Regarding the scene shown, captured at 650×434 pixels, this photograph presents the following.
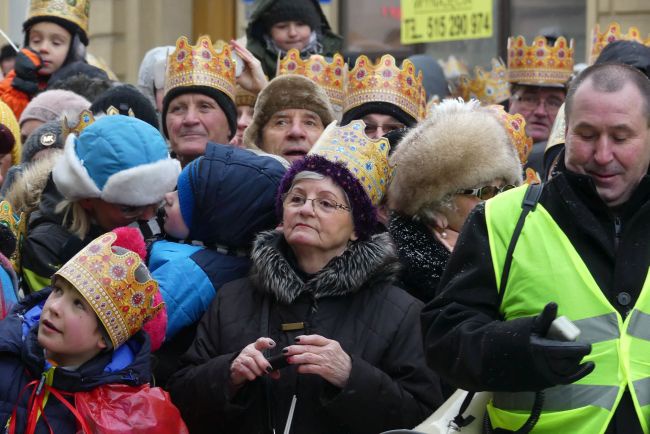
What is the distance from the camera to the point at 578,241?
4145 millimetres

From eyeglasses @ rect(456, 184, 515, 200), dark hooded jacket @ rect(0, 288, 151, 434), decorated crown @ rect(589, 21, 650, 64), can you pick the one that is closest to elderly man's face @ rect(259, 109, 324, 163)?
eyeglasses @ rect(456, 184, 515, 200)

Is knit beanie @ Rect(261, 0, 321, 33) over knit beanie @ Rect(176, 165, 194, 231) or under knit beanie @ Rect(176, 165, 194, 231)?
over

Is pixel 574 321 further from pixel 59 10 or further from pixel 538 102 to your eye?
pixel 59 10

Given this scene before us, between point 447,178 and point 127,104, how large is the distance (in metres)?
1.77

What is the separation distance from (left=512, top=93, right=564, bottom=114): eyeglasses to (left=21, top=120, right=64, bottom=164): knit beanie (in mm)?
2787

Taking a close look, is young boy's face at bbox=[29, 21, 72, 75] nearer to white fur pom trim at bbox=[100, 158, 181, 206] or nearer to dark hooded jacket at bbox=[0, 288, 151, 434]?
white fur pom trim at bbox=[100, 158, 181, 206]

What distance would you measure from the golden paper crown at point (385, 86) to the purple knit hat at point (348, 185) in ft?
4.95

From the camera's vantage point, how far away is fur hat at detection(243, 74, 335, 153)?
650cm

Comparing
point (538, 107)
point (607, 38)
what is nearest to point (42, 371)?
point (538, 107)

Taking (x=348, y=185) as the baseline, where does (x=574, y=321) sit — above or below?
below

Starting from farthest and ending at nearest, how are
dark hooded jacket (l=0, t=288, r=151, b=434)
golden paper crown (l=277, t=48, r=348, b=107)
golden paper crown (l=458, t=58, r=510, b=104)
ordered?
golden paper crown (l=458, t=58, r=510, b=104)
golden paper crown (l=277, t=48, r=348, b=107)
dark hooded jacket (l=0, t=288, r=151, b=434)

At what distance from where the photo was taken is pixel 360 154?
18.2 ft

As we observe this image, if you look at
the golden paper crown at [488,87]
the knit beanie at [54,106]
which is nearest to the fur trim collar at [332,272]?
the knit beanie at [54,106]

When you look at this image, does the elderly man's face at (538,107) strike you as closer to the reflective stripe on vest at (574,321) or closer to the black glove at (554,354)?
the reflective stripe on vest at (574,321)
